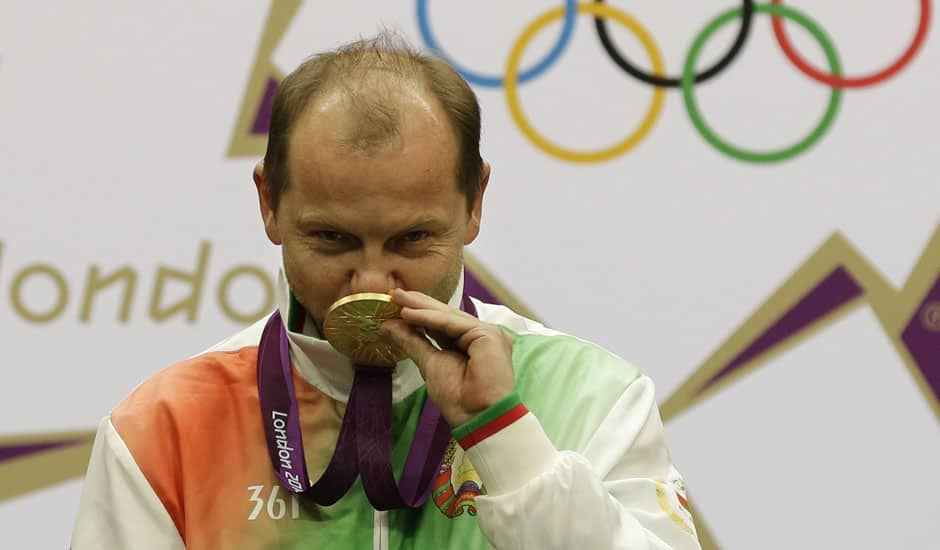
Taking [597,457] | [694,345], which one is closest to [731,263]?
[694,345]

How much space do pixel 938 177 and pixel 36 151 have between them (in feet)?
6.01

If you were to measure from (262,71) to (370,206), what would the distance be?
1446 mm

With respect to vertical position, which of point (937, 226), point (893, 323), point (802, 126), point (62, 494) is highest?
point (802, 126)

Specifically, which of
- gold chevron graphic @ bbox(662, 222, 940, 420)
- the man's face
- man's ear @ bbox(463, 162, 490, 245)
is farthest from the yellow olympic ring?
the man's face

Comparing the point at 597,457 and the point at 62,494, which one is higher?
→ the point at 597,457

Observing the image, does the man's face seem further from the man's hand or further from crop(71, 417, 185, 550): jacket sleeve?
crop(71, 417, 185, 550): jacket sleeve

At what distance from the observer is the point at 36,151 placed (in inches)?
112

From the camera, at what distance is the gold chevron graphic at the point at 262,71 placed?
9.39 feet

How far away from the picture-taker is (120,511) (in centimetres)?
160

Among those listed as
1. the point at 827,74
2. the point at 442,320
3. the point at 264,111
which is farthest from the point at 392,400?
the point at 827,74

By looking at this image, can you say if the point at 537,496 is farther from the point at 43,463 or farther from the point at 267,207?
the point at 43,463

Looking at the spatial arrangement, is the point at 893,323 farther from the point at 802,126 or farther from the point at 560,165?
the point at 560,165

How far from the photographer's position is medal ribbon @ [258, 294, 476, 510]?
1.60 m

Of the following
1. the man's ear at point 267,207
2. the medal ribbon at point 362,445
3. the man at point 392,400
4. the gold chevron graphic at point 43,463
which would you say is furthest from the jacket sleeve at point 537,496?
the gold chevron graphic at point 43,463
